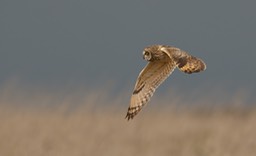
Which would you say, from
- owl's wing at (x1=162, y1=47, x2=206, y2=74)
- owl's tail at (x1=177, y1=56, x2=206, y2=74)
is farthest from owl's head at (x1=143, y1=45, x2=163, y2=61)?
owl's tail at (x1=177, y1=56, x2=206, y2=74)

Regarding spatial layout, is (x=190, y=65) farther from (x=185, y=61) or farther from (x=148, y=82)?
(x=148, y=82)

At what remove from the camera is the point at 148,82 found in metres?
4.53

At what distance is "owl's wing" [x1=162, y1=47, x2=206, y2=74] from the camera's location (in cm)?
389

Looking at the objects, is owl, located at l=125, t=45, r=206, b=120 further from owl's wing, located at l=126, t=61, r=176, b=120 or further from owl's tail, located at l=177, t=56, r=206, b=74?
owl's tail, located at l=177, t=56, r=206, b=74

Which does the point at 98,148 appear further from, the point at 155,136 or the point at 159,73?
the point at 159,73

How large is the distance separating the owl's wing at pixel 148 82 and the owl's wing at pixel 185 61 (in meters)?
0.34

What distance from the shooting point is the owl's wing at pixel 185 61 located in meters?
3.89

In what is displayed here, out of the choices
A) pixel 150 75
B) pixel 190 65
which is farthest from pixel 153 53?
pixel 190 65

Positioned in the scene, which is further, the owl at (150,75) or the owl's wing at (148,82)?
the owl's wing at (148,82)

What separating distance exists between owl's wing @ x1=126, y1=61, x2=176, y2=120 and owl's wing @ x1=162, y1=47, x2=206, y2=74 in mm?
336

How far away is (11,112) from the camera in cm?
757

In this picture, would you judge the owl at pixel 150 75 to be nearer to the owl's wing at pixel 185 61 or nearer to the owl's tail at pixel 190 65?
the owl's wing at pixel 185 61

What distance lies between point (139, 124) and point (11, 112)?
142 cm

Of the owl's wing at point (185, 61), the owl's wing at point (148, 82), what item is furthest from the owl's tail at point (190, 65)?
the owl's wing at point (148, 82)
